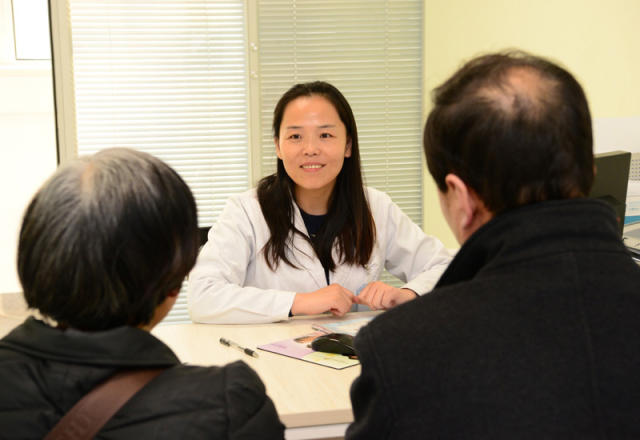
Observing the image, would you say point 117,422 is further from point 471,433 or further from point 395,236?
point 395,236

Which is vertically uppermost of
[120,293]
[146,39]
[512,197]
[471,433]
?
[146,39]

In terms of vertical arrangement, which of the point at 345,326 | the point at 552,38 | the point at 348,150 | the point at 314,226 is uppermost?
the point at 552,38

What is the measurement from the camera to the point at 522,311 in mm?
863

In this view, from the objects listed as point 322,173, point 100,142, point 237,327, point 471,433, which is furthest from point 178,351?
point 100,142

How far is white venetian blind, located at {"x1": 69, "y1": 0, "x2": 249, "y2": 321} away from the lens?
3.61 m

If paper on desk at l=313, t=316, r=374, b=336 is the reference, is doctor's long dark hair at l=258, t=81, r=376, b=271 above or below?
above

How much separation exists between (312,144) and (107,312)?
5.11 ft

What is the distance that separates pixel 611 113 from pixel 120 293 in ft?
13.3

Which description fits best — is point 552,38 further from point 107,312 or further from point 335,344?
point 107,312

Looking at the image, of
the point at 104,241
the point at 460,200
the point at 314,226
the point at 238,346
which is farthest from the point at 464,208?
the point at 314,226

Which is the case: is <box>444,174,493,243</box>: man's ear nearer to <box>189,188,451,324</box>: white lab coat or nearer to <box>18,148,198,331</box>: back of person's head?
<box>18,148,198,331</box>: back of person's head

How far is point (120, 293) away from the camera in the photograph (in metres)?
0.89

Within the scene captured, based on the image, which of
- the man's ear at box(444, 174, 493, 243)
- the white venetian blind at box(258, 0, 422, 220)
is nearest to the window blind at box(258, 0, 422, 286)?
the white venetian blind at box(258, 0, 422, 220)

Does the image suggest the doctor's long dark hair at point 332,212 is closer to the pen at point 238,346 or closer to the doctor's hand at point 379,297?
the doctor's hand at point 379,297
